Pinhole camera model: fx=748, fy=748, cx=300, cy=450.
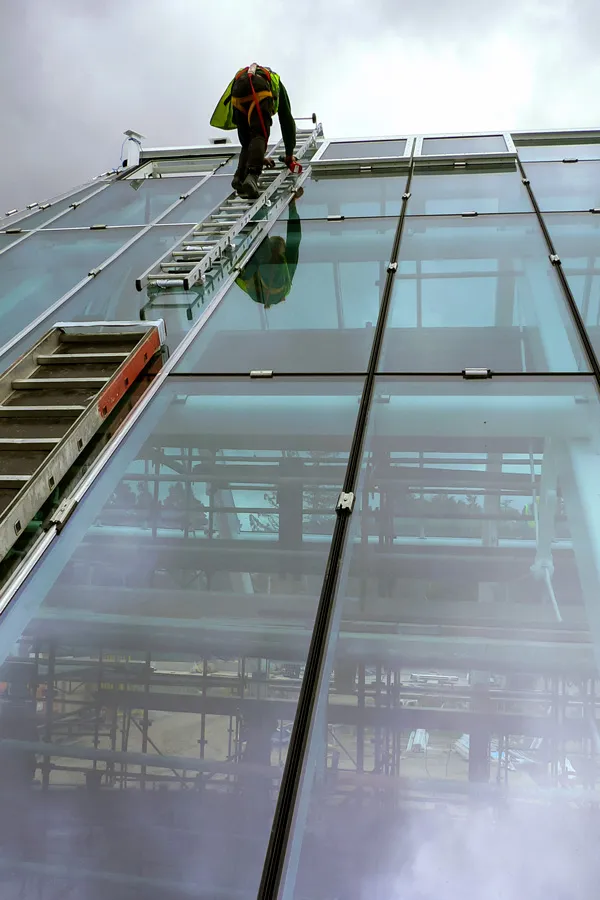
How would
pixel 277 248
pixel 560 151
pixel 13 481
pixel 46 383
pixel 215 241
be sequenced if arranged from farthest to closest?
1. pixel 560 151
2. pixel 277 248
3. pixel 215 241
4. pixel 46 383
5. pixel 13 481

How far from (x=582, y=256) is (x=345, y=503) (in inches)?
146

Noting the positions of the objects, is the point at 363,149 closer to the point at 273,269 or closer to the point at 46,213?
the point at 46,213

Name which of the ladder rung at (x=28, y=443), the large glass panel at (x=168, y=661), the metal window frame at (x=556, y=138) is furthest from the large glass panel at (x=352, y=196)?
the ladder rung at (x=28, y=443)

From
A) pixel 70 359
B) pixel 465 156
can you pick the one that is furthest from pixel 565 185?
pixel 70 359

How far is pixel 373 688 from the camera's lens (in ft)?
8.66

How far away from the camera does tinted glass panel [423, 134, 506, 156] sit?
9492 millimetres

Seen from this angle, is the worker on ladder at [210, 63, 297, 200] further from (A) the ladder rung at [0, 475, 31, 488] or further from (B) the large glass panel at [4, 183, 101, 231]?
(A) the ladder rung at [0, 475, 31, 488]

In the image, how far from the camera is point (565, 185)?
7922mm

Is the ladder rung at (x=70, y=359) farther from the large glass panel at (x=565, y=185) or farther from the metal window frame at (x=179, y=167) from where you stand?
the metal window frame at (x=179, y=167)

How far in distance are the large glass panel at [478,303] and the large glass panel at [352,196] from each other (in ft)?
2.42

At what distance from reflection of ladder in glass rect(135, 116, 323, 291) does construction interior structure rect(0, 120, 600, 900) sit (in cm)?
8

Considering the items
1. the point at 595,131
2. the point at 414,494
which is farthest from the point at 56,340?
the point at 595,131

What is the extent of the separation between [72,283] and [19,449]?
→ 117 inches

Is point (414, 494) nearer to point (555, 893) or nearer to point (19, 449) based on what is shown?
point (555, 893)
